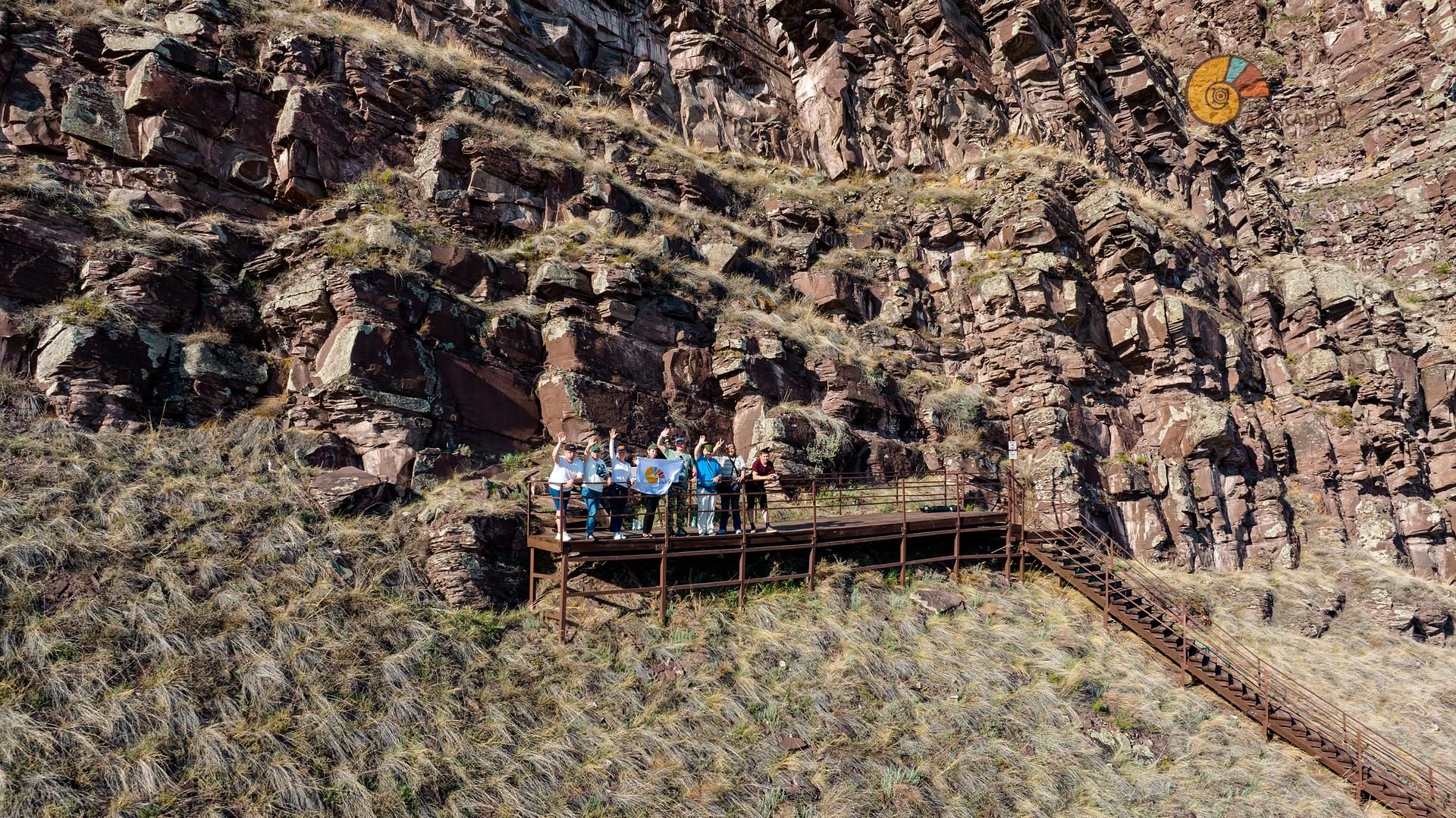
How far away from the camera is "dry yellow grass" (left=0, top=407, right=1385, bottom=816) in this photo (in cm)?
686

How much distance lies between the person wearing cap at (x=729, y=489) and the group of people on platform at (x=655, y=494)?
1 cm

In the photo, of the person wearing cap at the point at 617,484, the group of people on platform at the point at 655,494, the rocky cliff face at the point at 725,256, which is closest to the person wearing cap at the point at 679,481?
the group of people on platform at the point at 655,494

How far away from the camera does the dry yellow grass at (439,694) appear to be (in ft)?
22.5

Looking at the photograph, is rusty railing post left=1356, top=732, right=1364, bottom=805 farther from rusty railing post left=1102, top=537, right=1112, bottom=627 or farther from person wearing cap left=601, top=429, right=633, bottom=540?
person wearing cap left=601, top=429, right=633, bottom=540

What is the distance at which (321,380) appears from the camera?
42.0ft

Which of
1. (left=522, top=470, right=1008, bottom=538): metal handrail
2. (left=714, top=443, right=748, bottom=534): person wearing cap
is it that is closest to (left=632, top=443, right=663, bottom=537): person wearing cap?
(left=522, top=470, right=1008, bottom=538): metal handrail

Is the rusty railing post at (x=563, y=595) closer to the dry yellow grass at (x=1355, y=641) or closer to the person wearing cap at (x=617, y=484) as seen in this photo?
the person wearing cap at (x=617, y=484)

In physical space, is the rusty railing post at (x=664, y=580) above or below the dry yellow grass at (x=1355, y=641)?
above

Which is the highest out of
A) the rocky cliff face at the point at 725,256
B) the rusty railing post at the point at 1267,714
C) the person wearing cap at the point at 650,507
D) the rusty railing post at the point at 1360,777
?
the rocky cliff face at the point at 725,256

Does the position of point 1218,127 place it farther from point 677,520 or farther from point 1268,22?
point 677,520

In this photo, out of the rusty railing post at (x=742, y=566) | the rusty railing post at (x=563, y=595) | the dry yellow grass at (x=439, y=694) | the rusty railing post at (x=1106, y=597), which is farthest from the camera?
the rusty railing post at (x=1106, y=597)

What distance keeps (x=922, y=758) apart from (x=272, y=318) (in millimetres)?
13429

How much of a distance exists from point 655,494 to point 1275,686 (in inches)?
531

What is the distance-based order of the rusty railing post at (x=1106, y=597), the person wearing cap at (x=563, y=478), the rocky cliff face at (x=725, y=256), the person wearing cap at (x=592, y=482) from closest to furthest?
1. the person wearing cap at (x=563, y=478)
2. the person wearing cap at (x=592, y=482)
3. the rocky cliff face at (x=725, y=256)
4. the rusty railing post at (x=1106, y=597)
